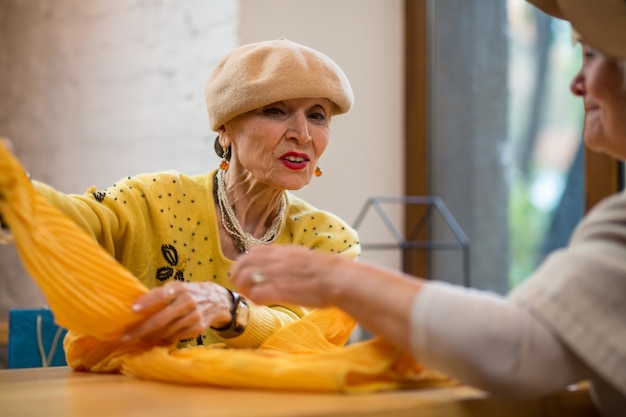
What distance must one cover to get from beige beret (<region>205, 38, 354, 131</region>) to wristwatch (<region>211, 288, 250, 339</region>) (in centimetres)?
51

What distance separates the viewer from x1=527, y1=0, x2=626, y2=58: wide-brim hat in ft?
3.64

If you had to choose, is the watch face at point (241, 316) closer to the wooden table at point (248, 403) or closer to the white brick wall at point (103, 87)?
the wooden table at point (248, 403)

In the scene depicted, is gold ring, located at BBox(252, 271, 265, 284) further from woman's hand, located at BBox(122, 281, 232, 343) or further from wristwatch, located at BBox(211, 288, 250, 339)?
wristwatch, located at BBox(211, 288, 250, 339)

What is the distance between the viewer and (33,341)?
227 cm

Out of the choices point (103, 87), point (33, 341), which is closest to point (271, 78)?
point (33, 341)

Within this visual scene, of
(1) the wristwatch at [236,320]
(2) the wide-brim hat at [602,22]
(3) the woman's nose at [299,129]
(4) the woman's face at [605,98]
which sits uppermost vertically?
(2) the wide-brim hat at [602,22]

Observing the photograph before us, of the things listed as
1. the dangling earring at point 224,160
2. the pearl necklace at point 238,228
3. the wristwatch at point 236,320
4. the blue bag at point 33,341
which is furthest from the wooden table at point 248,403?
the blue bag at point 33,341

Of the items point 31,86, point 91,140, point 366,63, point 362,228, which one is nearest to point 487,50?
point 366,63

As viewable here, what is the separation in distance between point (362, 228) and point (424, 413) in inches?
122

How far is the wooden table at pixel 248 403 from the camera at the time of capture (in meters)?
0.97

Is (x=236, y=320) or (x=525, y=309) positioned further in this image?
(x=236, y=320)

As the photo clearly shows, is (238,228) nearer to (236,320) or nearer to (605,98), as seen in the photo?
(236,320)

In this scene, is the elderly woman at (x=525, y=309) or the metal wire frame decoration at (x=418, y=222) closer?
the elderly woman at (x=525, y=309)

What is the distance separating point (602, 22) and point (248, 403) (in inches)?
25.5
